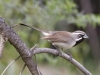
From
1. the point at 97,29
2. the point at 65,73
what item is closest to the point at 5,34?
the point at 65,73

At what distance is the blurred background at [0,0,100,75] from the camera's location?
2.69 m

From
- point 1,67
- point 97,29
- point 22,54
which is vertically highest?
point 97,29

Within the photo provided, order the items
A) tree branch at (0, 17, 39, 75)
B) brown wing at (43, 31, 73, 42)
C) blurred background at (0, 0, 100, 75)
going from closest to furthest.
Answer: tree branch at (0, 17, 39, 75), brown wing at (43, 31, 73, 42), blurred background at (0, 0, 100, 75)

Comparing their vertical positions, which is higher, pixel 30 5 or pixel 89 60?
pixel 89 60

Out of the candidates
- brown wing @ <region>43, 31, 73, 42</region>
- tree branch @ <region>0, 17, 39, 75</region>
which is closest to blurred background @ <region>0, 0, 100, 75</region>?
brown wing @ <region>43, 31, 73, 42</region>

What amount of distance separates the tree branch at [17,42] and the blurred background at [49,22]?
1.29 metres

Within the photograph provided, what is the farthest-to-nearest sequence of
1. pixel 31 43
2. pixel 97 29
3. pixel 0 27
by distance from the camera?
pixel 97 29, pixel 31 43, pixel 0 27

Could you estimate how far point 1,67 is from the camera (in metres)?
2.98

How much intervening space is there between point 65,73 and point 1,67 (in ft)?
6.08

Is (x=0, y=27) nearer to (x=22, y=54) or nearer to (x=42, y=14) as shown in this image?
(x=22, y=54)

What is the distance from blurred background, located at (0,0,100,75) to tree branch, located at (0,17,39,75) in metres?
1.29

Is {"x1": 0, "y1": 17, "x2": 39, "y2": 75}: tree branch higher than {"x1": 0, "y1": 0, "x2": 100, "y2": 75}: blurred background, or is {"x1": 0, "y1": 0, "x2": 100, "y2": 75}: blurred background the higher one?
{"x1": 0, "y1": 0, "x2": 100, "y2": 75}: blurred background

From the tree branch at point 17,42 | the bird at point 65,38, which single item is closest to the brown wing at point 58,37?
the bird at point 65,38

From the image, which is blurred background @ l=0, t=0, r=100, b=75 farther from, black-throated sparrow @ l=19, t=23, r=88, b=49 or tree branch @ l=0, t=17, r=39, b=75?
tree branch @ l=0, t=17, r=39, b=75
